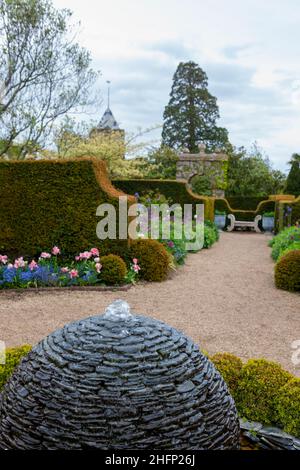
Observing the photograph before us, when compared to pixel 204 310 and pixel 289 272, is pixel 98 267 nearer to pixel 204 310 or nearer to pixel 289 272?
pixel 204 310

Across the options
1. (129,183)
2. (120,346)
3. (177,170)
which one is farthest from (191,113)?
(120,346)

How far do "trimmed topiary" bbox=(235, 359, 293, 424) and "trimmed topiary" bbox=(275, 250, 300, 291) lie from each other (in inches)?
206

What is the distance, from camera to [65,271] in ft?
27.8

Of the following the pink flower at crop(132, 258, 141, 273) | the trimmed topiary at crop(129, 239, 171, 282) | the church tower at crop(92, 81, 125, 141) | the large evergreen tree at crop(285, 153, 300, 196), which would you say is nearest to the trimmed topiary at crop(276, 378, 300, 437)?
the pink flower at crop(132, 258, 141, 273)

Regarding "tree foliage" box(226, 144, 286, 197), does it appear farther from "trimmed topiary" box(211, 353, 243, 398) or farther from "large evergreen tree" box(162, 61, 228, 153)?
"trimmed topiary" box(211, 353, 243, 398)

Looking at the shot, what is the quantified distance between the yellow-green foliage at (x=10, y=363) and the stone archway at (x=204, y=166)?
2353cm

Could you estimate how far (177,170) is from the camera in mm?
26734

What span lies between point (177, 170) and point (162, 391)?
2520cm

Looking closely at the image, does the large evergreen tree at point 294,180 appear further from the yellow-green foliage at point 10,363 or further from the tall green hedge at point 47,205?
the yellow-green foliage at point 10,363

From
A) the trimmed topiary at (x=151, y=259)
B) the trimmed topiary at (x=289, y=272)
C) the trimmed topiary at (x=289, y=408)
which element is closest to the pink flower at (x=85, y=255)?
the trimmed topiary at (x=151, y=259)

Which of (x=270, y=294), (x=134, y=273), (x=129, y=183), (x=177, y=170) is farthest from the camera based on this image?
(x=177, y=170)

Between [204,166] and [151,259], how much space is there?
18.4m

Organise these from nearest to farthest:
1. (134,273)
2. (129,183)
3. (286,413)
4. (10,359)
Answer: (286,413)
(10,359)
(134,273)
(129,183)

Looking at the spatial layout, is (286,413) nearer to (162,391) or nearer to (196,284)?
(162,391)
